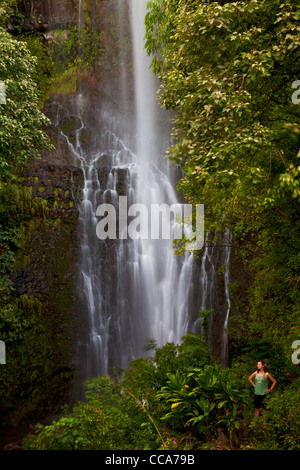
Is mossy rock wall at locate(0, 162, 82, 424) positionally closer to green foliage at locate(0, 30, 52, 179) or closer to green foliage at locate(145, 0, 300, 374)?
green foliage at locate(0, 30, 52, 179)

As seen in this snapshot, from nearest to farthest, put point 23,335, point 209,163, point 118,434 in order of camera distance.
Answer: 1. point 118,434
2. point 209,163
3. point 23,335

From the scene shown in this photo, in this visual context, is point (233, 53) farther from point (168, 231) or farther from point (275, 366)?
point (168, 231)

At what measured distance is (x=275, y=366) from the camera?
8.47m

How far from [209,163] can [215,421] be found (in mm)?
4374

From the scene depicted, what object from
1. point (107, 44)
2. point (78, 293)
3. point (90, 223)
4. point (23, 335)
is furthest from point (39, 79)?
point (23, 335)

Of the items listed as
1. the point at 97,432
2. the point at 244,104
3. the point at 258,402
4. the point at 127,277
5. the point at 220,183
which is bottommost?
the point at 258,402

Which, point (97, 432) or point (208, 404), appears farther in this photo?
point (208, 404)

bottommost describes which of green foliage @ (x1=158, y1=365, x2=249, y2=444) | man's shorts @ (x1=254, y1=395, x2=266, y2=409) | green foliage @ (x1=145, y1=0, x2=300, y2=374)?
man's shorts @ (x1=254, y1=395, x2=266, y2=409)

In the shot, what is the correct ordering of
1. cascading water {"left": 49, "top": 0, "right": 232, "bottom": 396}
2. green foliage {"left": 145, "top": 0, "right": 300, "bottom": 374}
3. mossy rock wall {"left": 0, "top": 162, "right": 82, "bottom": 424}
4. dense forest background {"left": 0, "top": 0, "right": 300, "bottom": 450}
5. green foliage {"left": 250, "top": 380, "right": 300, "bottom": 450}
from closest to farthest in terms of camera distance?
green foliage {"left": 250, "top": 380, "right": 300, "bottom": 450} → dense forest background {"left": 0, "top": 0, "right": 300, "bottom": 450} → green foliage {"left": 145, "top": 0, "right": 300, "bottom": 374} → mossy rock wall {"left": 0, "top": 162, "right": 82, "bottom": 424} → cascading water {"left": 49, "top": 0, "right": 232, "bottom": 396}

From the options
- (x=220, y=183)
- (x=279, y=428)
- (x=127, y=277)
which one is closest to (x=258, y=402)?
(x=279, y=428)

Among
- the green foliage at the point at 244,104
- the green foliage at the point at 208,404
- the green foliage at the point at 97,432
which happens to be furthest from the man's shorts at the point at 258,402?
the green foliage at the point at 97,432

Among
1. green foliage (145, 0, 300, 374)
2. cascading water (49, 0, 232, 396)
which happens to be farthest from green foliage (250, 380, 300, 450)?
cascading water (49, 0, 232, 396)

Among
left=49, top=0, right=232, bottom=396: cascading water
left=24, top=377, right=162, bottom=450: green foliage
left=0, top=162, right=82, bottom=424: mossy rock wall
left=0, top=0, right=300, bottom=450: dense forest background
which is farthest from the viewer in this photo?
left=49, top=0, right=232, bottom=396: cascading water

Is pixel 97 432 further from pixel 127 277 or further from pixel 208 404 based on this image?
pixel 127 277
